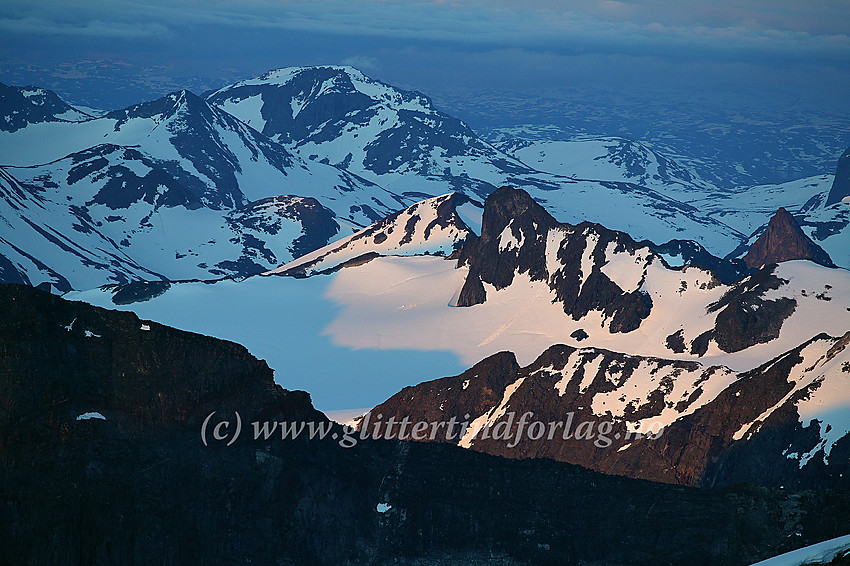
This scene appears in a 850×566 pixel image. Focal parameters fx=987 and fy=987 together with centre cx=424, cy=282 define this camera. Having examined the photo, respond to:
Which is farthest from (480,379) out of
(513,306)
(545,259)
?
(545,259)

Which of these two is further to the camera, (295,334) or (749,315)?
(295,334)

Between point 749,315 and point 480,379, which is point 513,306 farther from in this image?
point 480,379

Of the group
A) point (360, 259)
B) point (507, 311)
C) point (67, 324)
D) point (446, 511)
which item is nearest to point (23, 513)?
point (67, 324)

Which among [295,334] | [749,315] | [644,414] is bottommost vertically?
[644,414]

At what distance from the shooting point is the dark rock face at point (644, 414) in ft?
250

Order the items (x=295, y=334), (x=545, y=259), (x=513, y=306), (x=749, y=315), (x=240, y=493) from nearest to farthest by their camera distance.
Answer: (x=240, y=493) < (x=749, y=315) < (x=295, y=334) < (x=513, y=306) < (x=545, y=259)

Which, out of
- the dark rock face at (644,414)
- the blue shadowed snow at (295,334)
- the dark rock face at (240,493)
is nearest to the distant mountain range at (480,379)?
the dark rock face at (240,493)

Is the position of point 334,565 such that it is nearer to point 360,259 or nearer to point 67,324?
point 67,324

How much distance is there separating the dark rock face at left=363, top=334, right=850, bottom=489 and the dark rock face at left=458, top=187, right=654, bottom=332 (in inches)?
1577

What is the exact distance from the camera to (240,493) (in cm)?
4941

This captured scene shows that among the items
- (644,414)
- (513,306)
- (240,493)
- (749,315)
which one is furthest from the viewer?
(513,306)

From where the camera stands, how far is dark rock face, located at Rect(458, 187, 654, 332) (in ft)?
471

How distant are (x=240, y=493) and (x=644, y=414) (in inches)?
1938

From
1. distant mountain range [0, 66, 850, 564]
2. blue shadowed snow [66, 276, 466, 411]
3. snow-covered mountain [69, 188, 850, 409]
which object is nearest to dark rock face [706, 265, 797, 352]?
snow-covered mountain [69, 188, 850, 409]
